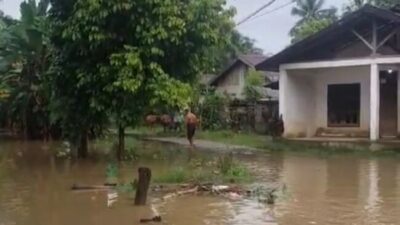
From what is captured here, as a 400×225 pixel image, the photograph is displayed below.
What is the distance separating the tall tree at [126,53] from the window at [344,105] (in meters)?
9.91

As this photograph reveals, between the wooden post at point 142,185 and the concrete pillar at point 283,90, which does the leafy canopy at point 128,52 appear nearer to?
the wooden post at point 142,185

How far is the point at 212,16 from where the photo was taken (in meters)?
18.7

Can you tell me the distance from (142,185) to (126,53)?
7113mm

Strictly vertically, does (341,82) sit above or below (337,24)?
below

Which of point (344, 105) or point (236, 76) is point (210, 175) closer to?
point (344, 105)

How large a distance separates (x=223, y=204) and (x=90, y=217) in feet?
7.44

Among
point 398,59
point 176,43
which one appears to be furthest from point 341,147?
point 176,43

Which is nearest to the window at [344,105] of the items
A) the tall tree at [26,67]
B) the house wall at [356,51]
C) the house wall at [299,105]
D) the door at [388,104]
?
the house wall at [299,105]

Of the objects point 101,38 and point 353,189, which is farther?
point 101,38

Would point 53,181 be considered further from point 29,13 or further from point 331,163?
point 29,13

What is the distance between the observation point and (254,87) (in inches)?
1458

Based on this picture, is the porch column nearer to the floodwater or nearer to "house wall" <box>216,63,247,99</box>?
the floodwater

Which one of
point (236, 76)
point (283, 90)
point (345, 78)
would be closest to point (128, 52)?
point (283, 90)

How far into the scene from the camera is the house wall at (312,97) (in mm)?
27000
